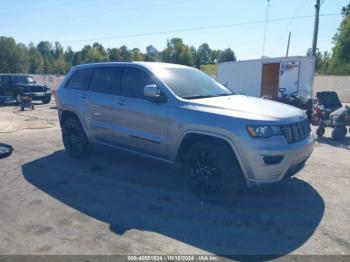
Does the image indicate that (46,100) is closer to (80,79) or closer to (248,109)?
(80,79)

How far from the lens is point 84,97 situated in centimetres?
631

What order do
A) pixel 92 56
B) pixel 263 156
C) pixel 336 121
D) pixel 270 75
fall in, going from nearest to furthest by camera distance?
pixel 263 156, pixel 336 121, pixel 270 75, pixel 92 56

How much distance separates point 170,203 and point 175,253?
1239 millimetres

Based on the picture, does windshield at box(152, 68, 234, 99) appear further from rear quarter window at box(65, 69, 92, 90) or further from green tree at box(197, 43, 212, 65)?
green tree at box(197, 43, 212, 65)

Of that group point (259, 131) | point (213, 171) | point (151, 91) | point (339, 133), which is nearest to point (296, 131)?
point (259, 131)

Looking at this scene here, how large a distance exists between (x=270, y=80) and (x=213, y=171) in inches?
701

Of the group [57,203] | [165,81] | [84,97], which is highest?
[165,81]

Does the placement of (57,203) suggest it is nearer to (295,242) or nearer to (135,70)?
(135,70)

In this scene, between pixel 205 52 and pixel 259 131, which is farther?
pixel 205 52

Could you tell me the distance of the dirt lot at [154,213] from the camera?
11.7ft

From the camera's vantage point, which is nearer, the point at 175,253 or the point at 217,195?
the point at 175,253

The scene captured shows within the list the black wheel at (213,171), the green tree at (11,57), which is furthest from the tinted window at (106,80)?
the green tree at (11,57)

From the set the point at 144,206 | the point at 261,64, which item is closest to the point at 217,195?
the point at 144,206

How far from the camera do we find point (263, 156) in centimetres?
400
